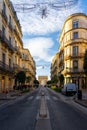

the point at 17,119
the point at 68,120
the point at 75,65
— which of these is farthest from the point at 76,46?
the point at 17,119

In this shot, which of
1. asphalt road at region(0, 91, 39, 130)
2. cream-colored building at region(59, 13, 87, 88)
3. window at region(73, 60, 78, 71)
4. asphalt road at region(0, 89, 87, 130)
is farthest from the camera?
window at region(73, 60, 78, 71)

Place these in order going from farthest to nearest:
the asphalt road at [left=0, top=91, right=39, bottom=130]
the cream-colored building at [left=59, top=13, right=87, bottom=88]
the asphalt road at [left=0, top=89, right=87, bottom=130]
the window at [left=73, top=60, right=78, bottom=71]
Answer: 1. the window at [left=73, top=60, right=78, bottom=71]
2. the cream-colored building at [left=59, top=13, right=87, bottom=88]
3. the asphalt road at [left=0, top=89, right=87, bottom=130]
4. the asphalt road at [left=0, top=91, right=39, bottom=130]

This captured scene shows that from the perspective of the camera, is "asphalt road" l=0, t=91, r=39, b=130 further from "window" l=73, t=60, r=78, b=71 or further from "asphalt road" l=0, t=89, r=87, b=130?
"window" l=73, t=60, r=78, b=71

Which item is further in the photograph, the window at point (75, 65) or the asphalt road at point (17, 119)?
the window at point (75, 65)

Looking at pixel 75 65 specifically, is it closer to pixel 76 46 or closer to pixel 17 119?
pixel 76 46

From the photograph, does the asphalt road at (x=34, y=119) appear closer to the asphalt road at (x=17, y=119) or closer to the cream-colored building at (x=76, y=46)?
the asphalt road at (x=17, y=119)

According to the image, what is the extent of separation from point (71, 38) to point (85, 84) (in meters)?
12.9

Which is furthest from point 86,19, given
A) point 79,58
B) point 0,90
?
point 0,90

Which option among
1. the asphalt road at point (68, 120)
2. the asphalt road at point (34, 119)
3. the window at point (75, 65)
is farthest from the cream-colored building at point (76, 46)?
the asphalt road at point (68, 120)

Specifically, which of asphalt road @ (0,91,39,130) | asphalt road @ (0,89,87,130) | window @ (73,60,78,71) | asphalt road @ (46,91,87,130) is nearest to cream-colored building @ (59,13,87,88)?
window @ (73,60,78,71)

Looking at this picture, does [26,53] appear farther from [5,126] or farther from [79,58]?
[5,126]

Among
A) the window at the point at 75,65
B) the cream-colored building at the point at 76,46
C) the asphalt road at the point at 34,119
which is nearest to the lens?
the asphalt road at the point at 34,119

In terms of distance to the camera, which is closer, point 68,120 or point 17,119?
point 68,120

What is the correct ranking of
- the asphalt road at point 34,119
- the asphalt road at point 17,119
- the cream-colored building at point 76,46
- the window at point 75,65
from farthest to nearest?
the window at point 75,65 → the cream-colored building at point 76,46 → the asphalt road at point 34,119 → the asphalt road at point 17,119
